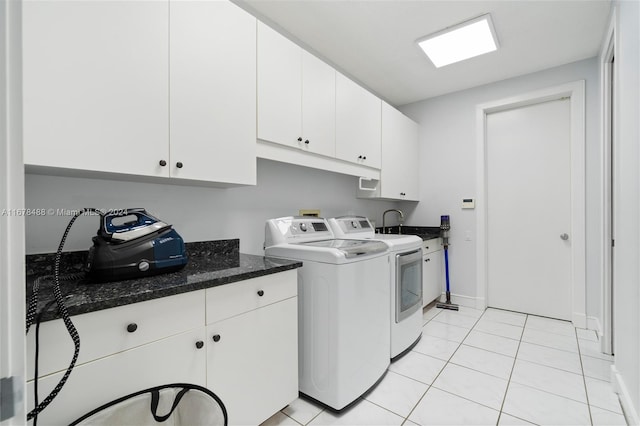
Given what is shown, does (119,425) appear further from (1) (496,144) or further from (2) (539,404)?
(1) (496,144)

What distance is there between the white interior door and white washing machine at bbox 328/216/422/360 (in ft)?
4.97

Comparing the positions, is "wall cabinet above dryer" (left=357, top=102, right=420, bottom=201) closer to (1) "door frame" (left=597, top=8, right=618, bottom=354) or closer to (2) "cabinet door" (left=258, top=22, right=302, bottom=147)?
(2) "cabinet door" (left=258, top=22, right=302, bottom=147)

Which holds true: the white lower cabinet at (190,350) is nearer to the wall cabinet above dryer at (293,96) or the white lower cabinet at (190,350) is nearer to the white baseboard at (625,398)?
the wall cabinet above dryer at (293,96)

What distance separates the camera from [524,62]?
287cm

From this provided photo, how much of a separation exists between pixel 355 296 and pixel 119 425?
3.84 feet

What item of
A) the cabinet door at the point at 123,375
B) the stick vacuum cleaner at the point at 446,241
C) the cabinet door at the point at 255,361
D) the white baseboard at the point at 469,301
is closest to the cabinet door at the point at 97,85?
the cabinet door at the point at 123,375

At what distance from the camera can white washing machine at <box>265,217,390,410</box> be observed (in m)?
1.61

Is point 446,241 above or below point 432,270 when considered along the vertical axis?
above

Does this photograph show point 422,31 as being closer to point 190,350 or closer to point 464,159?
point 464,159

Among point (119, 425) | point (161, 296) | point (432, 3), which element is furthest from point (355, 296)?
point (432, 3)

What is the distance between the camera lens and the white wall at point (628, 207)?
4.58 ft

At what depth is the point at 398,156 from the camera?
10.8ft

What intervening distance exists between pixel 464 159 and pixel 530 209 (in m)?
0.90

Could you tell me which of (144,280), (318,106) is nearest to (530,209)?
(318,106)
